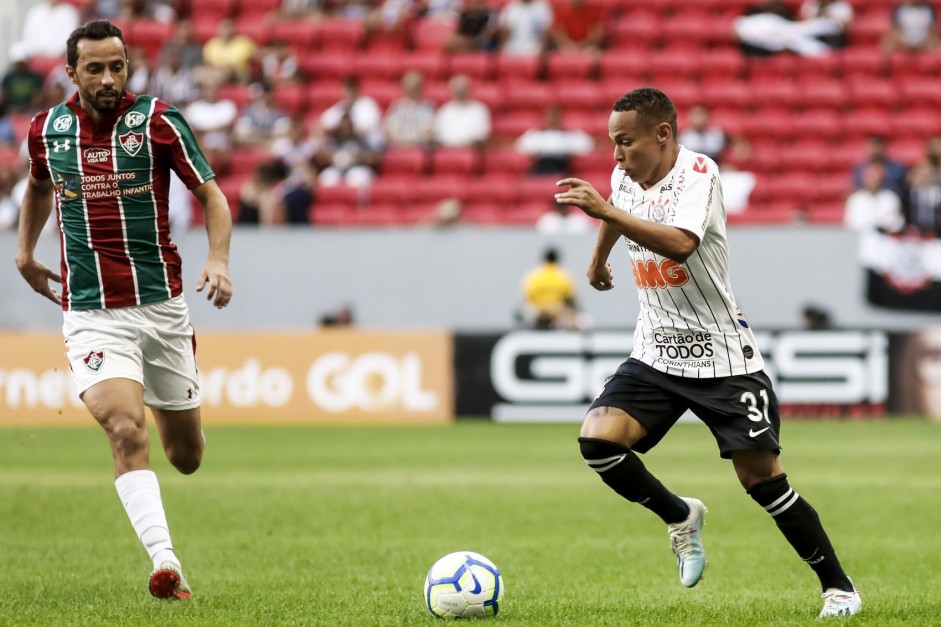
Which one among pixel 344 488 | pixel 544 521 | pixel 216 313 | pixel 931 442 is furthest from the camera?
pixel 216 313

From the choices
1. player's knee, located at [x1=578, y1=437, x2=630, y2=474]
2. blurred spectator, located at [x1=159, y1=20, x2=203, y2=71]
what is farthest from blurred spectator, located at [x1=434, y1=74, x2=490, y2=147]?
player's knee, located at [x1=578, y1=437, x2=630, y2=474]

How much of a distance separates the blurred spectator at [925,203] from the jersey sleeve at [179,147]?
14.4m

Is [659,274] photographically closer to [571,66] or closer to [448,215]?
[448,215]

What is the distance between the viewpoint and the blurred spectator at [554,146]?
21109mm

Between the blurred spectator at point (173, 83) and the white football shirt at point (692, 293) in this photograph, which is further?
the blurred spectator at point (173, 83)

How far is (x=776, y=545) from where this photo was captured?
28.8ft

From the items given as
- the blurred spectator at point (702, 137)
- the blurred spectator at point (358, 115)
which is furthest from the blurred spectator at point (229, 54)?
the blurred spectator at point (702, 137)

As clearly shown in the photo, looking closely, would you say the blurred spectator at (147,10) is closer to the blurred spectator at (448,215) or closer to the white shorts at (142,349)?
the blurred spectator at (448,215)

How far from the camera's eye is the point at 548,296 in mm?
19031

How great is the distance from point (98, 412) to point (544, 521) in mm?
4037

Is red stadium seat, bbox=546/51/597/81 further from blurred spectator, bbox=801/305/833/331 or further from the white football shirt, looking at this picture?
the white football shirt

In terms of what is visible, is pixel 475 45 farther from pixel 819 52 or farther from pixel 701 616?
pixel 701 616

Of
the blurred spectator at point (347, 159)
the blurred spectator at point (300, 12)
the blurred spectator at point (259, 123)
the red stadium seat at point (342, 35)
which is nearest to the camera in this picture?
the blurred spectator at point (347, 159)

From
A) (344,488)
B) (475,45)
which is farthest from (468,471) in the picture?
(475,45)
